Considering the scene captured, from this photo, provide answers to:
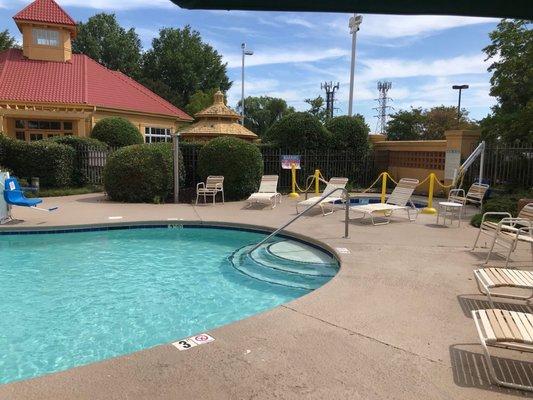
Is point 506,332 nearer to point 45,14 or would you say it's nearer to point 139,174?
point 139,174

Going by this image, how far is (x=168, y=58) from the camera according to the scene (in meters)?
45.9

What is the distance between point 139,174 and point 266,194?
4.13 meters

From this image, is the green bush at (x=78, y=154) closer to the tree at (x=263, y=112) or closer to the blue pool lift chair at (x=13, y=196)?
the blue pool lift chair at (x=13, y=196)

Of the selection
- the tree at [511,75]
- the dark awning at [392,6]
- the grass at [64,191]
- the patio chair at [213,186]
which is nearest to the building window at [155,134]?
the grass at [64,191]

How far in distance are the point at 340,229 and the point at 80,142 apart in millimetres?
12343

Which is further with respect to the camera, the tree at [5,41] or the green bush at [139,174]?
the tree at [5,41]

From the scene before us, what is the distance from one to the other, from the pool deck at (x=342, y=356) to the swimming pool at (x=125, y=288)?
132 cm

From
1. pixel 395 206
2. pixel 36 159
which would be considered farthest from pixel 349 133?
pixel 36 159

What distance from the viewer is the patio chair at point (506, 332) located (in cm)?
295

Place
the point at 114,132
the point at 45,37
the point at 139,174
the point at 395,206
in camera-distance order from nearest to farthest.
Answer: the point at 395,206, the point at 139,174, the point at 114,132, the point at 45,37

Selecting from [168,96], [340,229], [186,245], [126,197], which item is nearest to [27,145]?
[126,197]

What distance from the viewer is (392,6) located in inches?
83.7

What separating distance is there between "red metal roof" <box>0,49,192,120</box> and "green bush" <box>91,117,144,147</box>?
1964 millimetres

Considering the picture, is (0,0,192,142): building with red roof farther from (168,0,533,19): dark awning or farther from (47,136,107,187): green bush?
(168,0,533,19): dark awning
